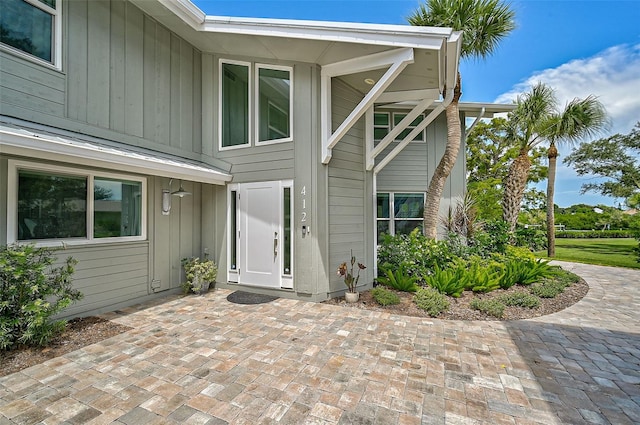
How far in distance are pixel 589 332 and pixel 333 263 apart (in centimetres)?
409

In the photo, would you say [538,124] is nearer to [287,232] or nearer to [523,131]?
[523,131]

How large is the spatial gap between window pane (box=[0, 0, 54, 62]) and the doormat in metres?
4.85

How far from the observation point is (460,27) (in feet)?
21.4

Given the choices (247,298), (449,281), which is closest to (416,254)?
(449,281)

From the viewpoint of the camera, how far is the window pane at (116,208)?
15.1ft

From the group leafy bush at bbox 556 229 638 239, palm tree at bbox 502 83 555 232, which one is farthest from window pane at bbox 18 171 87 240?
leafy bush at bbox 556 229 638 239

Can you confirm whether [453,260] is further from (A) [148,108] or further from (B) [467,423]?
(A) [148,108]

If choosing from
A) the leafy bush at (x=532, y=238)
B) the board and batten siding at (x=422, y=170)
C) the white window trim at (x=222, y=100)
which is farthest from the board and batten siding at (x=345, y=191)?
the leafy bush at (x=532, y=238)

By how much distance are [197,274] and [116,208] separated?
76.0 inches

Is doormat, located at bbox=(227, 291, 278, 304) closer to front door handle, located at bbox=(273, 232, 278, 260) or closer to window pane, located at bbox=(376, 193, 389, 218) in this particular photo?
front door handle, located at bbox=(273, 232, 278, 260)

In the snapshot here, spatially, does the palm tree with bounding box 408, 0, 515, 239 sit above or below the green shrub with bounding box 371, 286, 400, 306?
above

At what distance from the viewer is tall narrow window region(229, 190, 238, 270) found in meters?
6.09

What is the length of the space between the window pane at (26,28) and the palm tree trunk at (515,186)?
12354 millimetres

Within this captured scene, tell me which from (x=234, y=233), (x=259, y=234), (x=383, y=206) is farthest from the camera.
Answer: (x=383, y=206)
